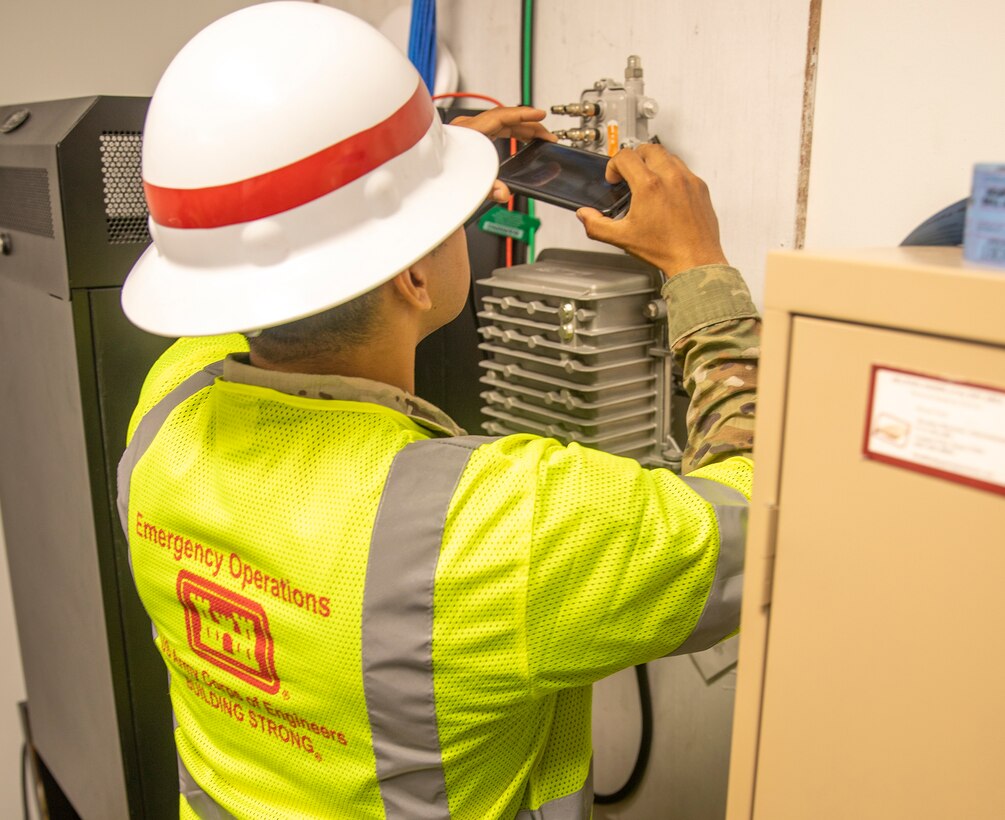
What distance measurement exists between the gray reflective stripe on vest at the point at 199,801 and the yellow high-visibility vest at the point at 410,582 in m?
0.16

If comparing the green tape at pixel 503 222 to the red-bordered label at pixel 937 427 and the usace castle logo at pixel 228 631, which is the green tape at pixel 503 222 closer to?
the usace castle logo at pixel 228 631

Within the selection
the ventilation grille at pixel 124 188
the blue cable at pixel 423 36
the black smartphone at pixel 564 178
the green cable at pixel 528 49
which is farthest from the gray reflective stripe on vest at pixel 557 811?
the blue cable at pixel 423 36

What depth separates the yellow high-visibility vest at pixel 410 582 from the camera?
806 mm

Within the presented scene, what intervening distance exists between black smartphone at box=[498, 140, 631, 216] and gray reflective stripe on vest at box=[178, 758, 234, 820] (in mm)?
851

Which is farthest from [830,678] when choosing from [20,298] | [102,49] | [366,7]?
[102,49]

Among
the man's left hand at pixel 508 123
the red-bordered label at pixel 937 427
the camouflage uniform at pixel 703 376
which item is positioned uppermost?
the man's left hand at pixel 508 123

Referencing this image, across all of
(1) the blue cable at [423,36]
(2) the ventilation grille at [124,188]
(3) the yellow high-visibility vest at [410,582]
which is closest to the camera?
(3) the yellow high-visibility vest at [410,582]

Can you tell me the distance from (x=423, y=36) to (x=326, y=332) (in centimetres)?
90

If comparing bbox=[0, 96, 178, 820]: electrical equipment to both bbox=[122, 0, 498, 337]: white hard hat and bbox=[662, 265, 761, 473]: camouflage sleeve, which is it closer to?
bbox=[122, 0, 498, 337]: white hard hat

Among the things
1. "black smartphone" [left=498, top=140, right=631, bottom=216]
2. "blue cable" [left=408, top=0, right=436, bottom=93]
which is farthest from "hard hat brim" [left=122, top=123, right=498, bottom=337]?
"blue cable" [left=408, top=0, right=436, bottom=93]

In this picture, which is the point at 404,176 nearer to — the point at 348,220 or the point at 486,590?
the point at 348,220

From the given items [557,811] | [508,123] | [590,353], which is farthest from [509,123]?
[557,811]

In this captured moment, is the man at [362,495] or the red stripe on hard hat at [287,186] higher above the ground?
the red stripe on hard hat at [287,186]

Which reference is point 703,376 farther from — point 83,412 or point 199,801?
point 83,412
